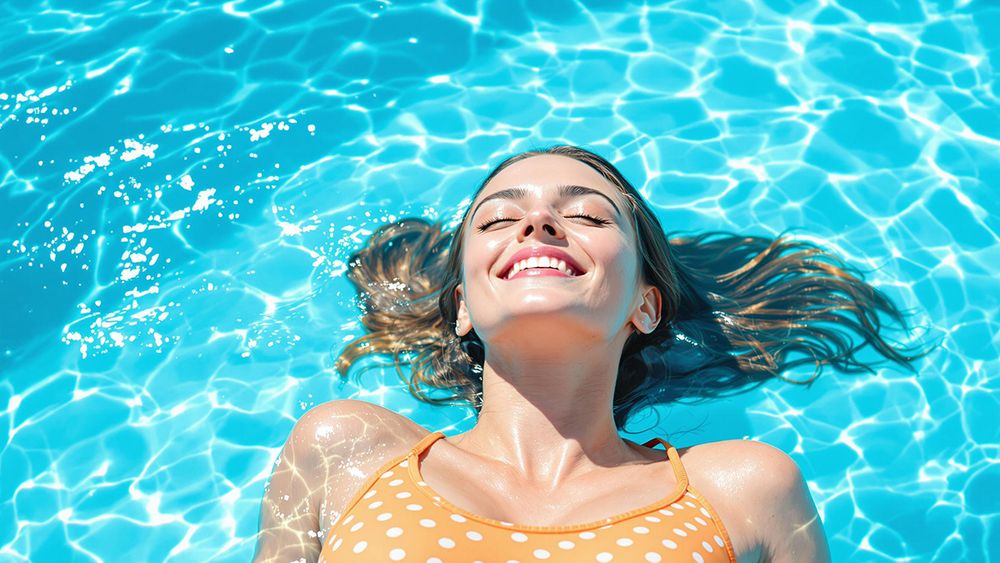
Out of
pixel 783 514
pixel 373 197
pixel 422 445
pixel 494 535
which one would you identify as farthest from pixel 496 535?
pixel 373 197

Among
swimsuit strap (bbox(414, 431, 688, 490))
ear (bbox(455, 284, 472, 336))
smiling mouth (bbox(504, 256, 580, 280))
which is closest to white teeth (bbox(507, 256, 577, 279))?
smiling mouth (bbox(504, 256, 580, 280))

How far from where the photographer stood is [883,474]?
4348 mm

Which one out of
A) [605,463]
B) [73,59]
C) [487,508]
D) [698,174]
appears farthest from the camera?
[73,59]

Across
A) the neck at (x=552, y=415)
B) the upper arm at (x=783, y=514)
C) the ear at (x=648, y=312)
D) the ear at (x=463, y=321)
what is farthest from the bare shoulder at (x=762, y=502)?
the ear at (x=463, y=321)

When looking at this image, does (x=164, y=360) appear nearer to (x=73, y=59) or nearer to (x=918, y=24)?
(x=73, y=59)

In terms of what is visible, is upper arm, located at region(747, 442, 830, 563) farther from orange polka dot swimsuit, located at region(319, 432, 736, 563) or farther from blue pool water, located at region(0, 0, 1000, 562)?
blue pool water, located at region(0, 0, 1000, 562)

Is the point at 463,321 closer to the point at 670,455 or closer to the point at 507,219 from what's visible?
the point at 507,219

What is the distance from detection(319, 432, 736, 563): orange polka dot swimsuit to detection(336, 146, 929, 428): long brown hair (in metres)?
1.21

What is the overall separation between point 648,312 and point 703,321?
3.07ft

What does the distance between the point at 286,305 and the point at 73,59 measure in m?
2.27

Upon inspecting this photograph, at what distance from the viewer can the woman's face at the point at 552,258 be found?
3.16 metres

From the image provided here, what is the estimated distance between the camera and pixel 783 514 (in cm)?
319

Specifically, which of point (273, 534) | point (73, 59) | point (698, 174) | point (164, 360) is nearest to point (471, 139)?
point (698, 174)

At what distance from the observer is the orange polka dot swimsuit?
2803 millimetres
